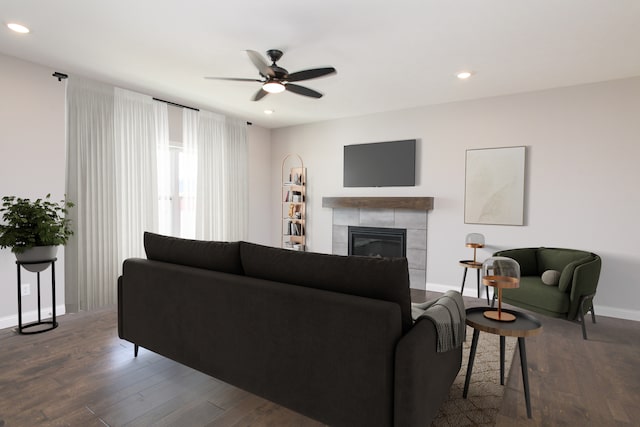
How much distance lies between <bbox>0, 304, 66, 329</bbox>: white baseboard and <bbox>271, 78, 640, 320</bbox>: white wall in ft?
13.9

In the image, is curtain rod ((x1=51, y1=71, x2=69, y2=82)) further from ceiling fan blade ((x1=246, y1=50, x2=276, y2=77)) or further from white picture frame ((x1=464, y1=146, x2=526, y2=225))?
white picture frame ((x1=464, y1=146, x2=526, y2=225))

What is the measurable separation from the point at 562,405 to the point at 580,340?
1.37m

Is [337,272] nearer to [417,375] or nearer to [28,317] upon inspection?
[417,375]

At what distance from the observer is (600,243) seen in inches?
Answer: 159

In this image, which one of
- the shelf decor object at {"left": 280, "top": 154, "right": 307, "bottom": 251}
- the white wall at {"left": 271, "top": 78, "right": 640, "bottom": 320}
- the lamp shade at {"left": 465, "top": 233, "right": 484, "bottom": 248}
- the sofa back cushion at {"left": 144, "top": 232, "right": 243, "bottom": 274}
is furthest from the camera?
the shelf decor object at {"left": 280, "top": 154, "right": 307, "bottom": 251}

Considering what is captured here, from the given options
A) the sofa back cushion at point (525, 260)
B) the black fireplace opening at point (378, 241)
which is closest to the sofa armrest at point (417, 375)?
the sofa back cushion at point (525, 260)

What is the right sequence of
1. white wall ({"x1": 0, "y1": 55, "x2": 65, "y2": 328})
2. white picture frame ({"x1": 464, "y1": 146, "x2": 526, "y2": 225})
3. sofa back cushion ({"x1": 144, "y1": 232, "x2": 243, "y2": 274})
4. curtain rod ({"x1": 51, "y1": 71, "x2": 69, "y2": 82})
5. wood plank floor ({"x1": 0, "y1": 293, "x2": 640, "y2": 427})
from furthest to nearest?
white picture frame ({"x1": 464, "y1": 146, "x2": 526, "y2": 225}) → curtain rod ({"x1": 51, "y1": 71, "x2": 69, "y2": 82}) → white wall ({"x1": 0, "y1": 55, "x2": 65, "y2": 328}) → sofa back cushion ({"x1": 144, "y1": 232, "x2": 243, "y2": 274}) → wood plank floor ({"x1": 0, "y1": 293, "x2": 640, "y2": 427})

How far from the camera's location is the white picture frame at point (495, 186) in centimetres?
445

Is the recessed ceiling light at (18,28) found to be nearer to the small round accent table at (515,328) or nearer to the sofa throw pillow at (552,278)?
the small round accent table at (515,328)

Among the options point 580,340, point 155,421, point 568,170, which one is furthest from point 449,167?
point 155,421

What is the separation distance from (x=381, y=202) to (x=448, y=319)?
351 centimetres

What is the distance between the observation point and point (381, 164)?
5.46m

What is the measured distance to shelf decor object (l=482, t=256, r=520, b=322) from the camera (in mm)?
2139

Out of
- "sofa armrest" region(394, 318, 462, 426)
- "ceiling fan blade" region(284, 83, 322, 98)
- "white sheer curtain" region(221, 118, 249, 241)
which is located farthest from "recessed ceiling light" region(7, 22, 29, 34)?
"sofa armrest" region(394, 318, 462, 426)
